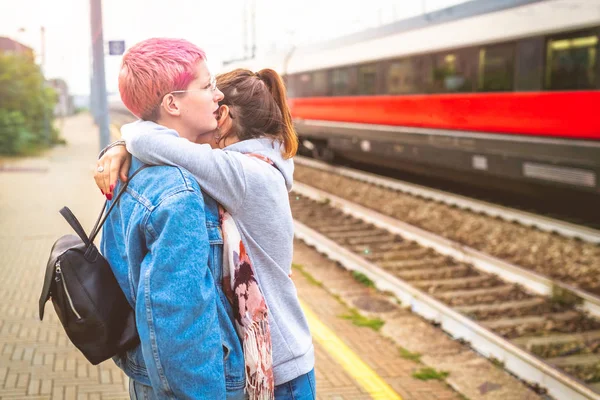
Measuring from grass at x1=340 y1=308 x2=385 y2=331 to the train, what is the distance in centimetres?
232

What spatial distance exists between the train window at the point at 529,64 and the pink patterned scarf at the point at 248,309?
881 centimetres

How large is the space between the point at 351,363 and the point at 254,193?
305cm

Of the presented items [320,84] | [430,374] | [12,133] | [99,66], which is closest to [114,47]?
[99,66]

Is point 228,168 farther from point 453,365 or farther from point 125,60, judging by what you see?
point 453,365

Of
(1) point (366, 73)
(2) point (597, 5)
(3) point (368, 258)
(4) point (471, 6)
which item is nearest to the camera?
(3) point (368, 258)

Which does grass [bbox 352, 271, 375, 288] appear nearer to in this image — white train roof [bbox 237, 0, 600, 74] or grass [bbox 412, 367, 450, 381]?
grass [bbox 412, 367, 450, 381]

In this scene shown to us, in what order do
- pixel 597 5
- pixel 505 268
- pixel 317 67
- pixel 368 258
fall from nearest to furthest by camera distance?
pixel 505 268, pixel 368 258, pixel 597 5, pixel 317 67

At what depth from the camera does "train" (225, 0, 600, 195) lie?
9.03m

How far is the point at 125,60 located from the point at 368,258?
618cm

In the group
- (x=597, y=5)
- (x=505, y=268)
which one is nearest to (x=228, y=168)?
(x=505, y=268)

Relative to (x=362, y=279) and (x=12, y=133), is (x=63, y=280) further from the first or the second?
(x=12, y=133)

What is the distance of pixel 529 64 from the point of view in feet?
32.4

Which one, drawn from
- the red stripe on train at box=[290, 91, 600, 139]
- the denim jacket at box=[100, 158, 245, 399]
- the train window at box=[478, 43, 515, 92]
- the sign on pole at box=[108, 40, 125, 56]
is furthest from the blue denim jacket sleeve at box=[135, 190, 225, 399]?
the train window at box=[478, 43, 515, 92]

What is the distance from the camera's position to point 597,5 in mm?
8508
